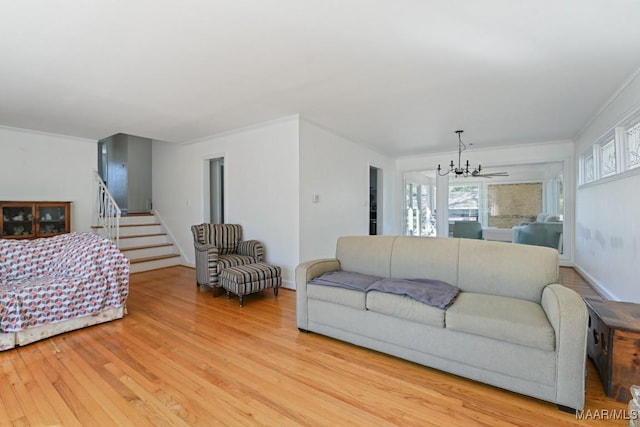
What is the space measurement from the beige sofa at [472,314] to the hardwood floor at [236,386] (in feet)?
0.44

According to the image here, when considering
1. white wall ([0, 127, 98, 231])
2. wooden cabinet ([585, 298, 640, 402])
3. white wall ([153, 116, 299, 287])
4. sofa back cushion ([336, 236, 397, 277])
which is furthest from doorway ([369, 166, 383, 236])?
white wall ([0, 127, 98, 231])

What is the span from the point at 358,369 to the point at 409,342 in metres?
0.41

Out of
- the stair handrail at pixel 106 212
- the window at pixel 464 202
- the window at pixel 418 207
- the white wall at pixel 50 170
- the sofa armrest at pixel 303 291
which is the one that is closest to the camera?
the sofa armrest at pixel 303 291

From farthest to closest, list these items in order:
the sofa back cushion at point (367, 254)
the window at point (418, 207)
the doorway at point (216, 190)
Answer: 1. the window at point (418, 207)
2. the doorway at point (216, 190)
3. the sofa back cushion at point (367, 254)

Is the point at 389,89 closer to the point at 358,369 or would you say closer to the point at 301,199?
the point at 301,199

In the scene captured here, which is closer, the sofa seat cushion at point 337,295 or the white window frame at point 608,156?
the sofa seat cushion at point 337,295

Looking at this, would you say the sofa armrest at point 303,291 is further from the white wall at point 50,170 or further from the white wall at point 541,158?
the white wall at point 541,158

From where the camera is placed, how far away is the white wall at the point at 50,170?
15.0 ft

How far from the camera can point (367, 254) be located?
9.58 ft

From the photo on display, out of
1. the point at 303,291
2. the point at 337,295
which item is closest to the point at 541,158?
the point at 337,295

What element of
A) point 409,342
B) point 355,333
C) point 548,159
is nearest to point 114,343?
point 355,333

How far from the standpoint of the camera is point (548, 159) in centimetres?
592

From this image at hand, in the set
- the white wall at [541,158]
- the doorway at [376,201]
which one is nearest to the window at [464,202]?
the white wall at [541,158]

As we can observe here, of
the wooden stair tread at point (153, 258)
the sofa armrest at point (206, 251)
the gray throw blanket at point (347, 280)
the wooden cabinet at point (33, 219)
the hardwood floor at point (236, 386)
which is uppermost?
the wooden cabinet at point (33, 219)
